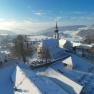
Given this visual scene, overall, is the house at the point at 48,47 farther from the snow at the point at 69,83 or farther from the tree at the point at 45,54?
the snow at the point at 69,83

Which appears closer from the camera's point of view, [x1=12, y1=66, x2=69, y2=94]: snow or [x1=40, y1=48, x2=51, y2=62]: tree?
[x1=12, y1=66, x2=69, y2=94]: snow

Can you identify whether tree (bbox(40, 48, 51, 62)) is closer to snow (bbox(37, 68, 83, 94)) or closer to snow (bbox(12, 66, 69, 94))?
snow (bbox(37, 68, 83, 94))

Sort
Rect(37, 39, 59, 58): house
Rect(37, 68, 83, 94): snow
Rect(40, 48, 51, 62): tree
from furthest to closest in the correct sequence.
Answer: Rect(37, 39, 59, 58): house → Rect(40, 48, 51, 62): tree → Rect(37, 68, 83, 94): snow

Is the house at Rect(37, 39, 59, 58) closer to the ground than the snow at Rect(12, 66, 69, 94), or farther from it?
farther from it

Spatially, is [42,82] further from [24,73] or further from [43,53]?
[43,53]

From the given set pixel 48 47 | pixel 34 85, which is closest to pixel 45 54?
pixel 48 47

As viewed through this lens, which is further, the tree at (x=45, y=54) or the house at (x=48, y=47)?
the house at (x=48, y=47)

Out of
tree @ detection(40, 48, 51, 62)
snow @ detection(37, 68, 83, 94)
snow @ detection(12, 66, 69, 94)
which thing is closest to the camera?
snow @ detection(12, 66, 69, 94)

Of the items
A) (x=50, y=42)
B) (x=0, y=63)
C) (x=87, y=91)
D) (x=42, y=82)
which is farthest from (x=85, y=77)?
(x=50, y=42)

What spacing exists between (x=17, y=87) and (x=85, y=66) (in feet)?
47.5

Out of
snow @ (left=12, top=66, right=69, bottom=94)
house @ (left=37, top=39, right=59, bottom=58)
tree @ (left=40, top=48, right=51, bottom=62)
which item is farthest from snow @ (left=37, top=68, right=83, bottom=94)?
house @ (left=37, top=39, right=59, bottom=58)

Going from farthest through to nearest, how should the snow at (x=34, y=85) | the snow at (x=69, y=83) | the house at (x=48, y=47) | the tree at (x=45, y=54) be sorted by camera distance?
1. the house at (x=48, y=47)
2. the tree at (x=45, y=54)
3. the snow at (x=69, y=83)
4. the snow at (x=34, y=85)

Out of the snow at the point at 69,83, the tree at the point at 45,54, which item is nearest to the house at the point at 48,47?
the tree at the point at 45,54

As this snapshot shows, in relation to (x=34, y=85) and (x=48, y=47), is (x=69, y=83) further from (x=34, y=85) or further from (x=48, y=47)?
(x=48, y=47)
